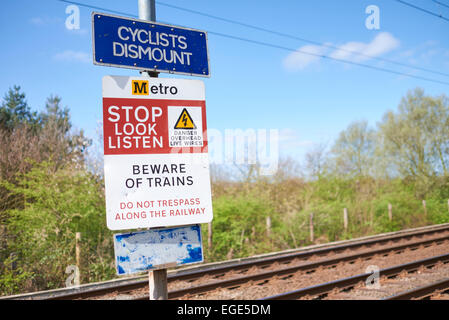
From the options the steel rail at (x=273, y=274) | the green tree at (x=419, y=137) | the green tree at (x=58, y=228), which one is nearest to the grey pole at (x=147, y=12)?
the steel rail at (x=273, y=274)

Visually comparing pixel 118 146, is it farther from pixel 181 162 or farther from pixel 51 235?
pixel 51 235

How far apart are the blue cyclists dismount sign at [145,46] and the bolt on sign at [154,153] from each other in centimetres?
17

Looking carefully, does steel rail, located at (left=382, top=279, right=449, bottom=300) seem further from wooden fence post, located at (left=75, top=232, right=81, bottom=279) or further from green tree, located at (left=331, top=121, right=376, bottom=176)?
green tree, located at (left=331, top=121, right=376, bottom=176)

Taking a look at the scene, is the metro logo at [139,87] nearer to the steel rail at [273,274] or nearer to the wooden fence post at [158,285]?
the wooden fence post at [158,285]

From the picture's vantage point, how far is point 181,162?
246 centimetres

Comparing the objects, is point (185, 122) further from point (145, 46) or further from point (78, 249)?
point (78, 249)

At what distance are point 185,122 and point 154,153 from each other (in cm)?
32

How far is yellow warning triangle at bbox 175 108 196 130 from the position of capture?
8.13 ft

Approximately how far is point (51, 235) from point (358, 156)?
25.4m

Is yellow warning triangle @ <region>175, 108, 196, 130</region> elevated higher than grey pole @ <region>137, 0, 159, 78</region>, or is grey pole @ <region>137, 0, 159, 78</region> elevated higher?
grey pole @ <region>137, 0, 159, 78</region>

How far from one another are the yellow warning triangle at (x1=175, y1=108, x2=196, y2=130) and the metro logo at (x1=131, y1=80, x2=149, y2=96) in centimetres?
29

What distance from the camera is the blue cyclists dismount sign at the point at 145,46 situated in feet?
8.13

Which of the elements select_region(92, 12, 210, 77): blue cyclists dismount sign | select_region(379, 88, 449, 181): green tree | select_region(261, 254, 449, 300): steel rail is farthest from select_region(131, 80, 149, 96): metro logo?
select_region(379, 88, 449, 181): green tree
